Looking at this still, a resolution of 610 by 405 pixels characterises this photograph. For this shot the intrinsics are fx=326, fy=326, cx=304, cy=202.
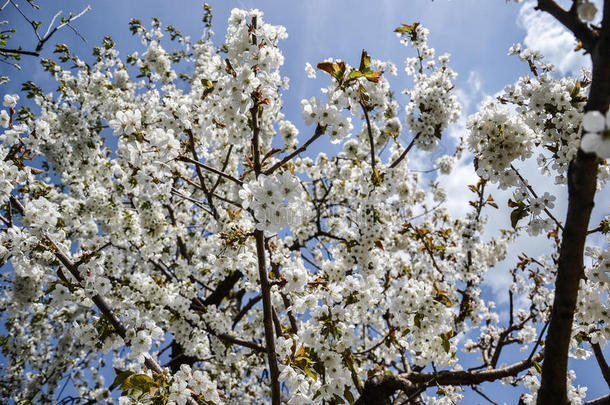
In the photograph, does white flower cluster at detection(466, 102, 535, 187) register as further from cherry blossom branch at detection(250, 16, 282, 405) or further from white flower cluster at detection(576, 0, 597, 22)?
cherry blossom branch at detection(250, 16, 282, 405)

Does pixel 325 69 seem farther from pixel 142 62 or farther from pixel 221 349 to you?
pixel 142 62

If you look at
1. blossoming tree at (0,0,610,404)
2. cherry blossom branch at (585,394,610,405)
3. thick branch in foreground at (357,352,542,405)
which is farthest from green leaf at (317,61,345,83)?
thick branch in foreground at (357,352,542,405)

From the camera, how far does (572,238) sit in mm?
1513

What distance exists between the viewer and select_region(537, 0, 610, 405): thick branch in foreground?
1.31 m

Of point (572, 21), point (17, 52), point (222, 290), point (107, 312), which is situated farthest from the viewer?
point (222, 290)

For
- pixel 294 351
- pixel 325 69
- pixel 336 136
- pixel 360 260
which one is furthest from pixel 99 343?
pixel 360 260

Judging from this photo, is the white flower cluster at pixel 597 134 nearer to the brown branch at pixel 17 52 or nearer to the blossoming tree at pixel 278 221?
the blossoming tree at pixel 278 221

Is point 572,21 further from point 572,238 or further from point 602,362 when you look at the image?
point 602,362

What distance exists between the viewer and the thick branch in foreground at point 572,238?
51.6 inches

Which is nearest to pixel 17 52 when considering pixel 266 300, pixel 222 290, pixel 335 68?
pixel 335 68

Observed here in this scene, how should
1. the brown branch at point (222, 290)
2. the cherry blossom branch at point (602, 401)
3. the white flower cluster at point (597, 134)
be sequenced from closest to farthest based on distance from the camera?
the white flower cluster at point (597, 134)
the cherry blossom branch at point (602, 401)
the brown branch at point (222, 290)

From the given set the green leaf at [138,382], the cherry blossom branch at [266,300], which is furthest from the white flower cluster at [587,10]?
the green leaf at [138,382]

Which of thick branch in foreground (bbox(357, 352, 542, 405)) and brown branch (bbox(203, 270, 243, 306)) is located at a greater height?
brown branch (bbox(203, 270, 243, 306))

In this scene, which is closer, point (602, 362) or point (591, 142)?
point (591, 142)
